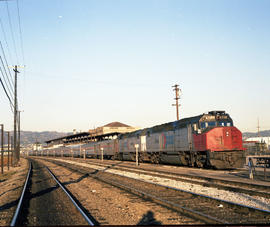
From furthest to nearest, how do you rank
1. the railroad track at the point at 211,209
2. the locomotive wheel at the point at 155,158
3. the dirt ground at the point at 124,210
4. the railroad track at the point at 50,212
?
the locomotive wheel at the point at 155,158 → the railroad track at the point at 50,212 → the dirt ground at the point at 124,210 → the railroad track at the point at 211,209

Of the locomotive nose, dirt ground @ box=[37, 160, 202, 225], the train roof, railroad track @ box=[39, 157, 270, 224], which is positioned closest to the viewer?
railroad track @ box=[39, 157, 270, 224]

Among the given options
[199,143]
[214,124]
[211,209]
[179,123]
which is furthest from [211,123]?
[211,209]

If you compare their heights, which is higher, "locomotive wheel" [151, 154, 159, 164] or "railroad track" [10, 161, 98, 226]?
"locomotive wheel" [151, 154, 159, 164]

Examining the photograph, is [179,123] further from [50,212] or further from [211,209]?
[50,212]

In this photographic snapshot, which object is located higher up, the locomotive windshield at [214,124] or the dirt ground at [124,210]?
the locomotive windshield at [214,124]

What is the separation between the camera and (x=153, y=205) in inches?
394

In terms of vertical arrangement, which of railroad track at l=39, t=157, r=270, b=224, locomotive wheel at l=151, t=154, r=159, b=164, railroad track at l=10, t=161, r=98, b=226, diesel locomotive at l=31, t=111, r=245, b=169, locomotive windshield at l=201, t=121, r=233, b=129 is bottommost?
railroad track at l=10, t=161, r=98, b=226

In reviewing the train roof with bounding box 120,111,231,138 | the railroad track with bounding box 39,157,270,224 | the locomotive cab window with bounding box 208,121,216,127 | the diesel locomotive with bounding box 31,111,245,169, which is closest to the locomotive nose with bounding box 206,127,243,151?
the diesel locomotive with bounding box 31,111,245,169

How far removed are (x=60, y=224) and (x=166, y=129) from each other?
2177 centimetres

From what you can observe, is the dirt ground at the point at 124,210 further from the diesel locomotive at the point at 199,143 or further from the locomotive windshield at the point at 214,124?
the locomotive windshield at the point at 214,124

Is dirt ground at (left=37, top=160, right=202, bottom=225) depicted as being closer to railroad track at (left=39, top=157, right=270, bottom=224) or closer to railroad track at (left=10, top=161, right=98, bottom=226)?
railroad track at (left=39, top=157, right=270, bottom=224)

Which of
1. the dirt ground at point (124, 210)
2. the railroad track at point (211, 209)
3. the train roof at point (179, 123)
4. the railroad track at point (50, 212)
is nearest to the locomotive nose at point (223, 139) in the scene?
the train roof at point (179, 123)

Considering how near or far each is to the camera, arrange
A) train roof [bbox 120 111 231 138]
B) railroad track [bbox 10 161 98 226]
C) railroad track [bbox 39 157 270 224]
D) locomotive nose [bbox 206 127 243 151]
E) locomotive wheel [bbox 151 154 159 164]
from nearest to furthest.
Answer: railroad track [bbox 39 157 270 224] < railroad track [bbox 10 161 98 226] < locomotive nose [bbox 206 127 243 151] < train roof [bbox 120 111 231 138] < locomotive wheel [bbox 151 154 159 164]

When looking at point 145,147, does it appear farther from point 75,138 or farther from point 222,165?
point 75,138
